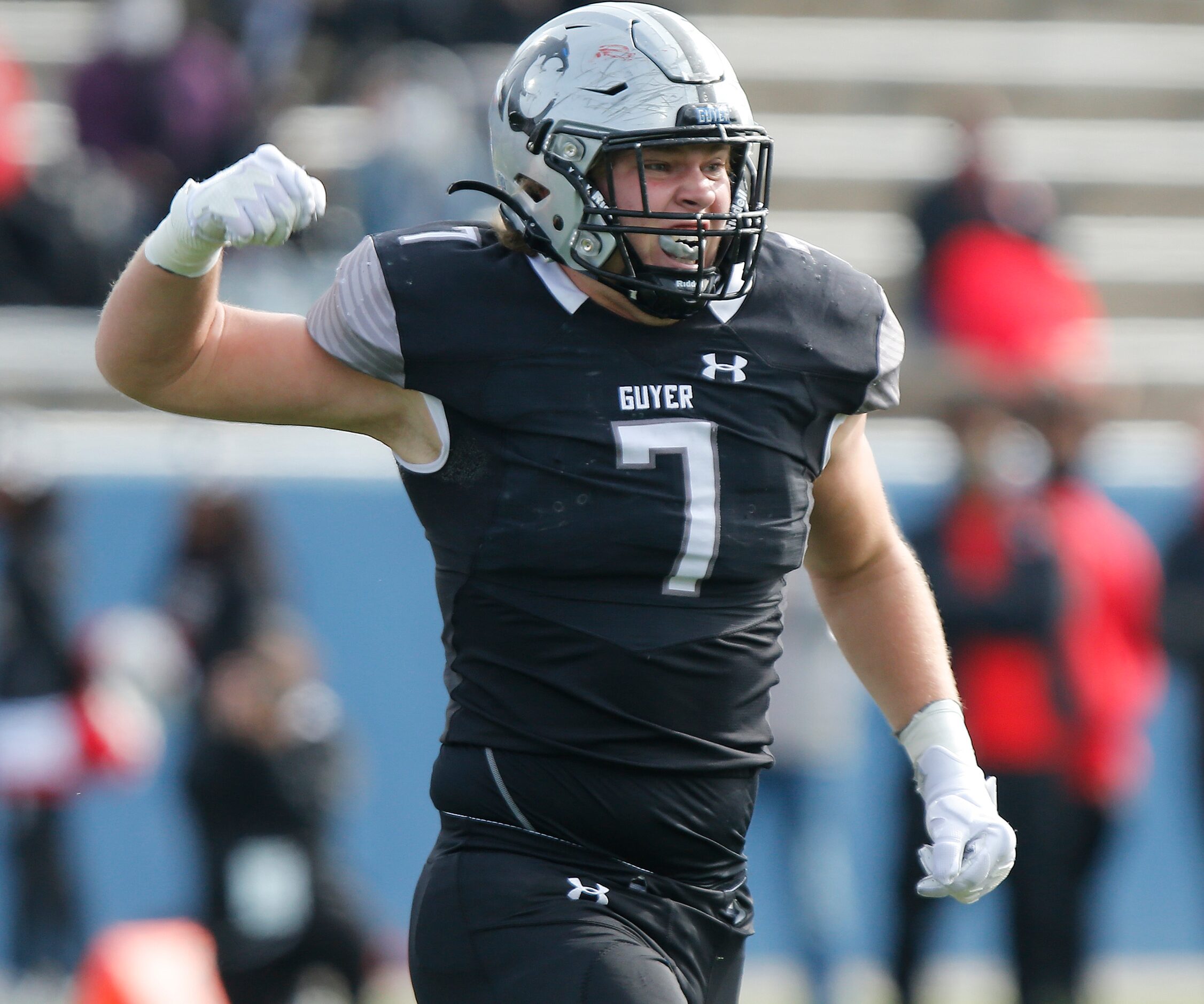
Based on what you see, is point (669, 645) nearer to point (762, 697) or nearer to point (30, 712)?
point (762, 697)

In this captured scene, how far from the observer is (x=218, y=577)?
6480 mm

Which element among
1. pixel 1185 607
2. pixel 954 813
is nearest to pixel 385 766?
pixel 1185 607

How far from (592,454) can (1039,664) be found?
3.70 meters

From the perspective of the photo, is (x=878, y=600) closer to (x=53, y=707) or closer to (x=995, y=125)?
(x=53, y=707)

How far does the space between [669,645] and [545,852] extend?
34 cm

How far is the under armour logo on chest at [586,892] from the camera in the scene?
261 centimetres

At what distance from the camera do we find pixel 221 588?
6.46 meters

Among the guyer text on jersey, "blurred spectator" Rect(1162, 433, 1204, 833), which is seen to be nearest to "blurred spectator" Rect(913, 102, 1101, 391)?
"blurred spectator" Rect(1162, 433, 1204, 833)

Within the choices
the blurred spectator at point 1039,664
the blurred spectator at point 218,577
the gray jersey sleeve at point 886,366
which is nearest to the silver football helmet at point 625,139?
the gray jersey sleeve at point 886,366

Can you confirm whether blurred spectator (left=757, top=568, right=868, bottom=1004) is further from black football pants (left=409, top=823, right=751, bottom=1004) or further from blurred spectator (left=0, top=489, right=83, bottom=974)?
black football pants (left=409, top=823, right=751, bottom=1004)

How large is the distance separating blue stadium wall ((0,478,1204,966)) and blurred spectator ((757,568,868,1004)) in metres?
0.38

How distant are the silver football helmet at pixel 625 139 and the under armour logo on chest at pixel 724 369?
8 cm

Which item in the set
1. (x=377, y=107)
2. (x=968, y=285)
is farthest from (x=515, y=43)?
(x=968, y=285)

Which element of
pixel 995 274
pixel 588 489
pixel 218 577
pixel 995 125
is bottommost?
pixel 218 577
